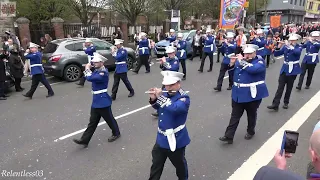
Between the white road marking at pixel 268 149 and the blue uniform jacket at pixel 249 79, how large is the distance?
906mm

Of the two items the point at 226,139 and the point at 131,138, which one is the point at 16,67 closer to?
the point at 131,138

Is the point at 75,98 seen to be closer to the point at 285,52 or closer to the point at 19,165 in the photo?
the point at 19,165

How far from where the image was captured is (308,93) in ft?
29.6

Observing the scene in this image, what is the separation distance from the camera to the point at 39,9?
19625 mm

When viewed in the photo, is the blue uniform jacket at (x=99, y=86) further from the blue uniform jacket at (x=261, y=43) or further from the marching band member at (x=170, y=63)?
the blue uniform jacket at (x=261, y=43)

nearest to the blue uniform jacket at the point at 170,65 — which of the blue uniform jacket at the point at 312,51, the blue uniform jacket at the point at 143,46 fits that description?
the blue uniform jacket at the point at 312,51

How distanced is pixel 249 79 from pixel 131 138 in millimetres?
2535

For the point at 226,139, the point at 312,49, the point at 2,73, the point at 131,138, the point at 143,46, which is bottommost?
the point at 131,138

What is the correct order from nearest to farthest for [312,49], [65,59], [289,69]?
[289,69]
[312,49]
[65,59]

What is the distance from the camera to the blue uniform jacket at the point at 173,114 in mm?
3533

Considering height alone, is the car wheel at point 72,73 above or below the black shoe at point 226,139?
above

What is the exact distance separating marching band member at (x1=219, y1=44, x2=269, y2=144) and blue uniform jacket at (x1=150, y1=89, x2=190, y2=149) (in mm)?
1850

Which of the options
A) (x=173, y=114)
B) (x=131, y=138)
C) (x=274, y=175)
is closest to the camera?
(x=274, y=175)

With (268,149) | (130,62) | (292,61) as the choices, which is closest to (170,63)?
(292,61)
